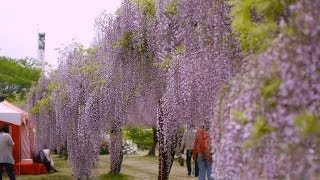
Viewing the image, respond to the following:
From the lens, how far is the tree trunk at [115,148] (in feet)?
47.2

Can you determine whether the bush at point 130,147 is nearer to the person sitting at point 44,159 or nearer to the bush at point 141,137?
the bush at point 141,137

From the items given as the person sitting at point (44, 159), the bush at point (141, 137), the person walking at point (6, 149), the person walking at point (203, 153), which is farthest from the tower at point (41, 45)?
the person walking at point (203, 153)

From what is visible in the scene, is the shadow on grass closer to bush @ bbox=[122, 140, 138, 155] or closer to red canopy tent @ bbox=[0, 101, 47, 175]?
red canopy tent @ bbox=[0, 101, 47, 175]

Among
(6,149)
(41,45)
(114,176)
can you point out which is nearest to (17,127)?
Result: (114,176)

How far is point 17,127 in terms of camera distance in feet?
61.3

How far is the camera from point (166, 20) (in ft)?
26.3

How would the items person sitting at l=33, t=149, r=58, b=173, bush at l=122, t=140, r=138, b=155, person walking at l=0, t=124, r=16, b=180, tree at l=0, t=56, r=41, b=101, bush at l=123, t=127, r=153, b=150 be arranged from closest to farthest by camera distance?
person walking at l=0, t=124, r=16, b=180
person sitting at l=33, t=149, r=58, b=173
bush at l=122, t=140, r=138, b=155
bush at l=123, t=127, r=153, b=150
tree at l=0, t=56, r=41, b=101

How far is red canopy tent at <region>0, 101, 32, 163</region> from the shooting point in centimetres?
1644

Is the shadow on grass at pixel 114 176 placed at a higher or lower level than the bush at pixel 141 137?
lower

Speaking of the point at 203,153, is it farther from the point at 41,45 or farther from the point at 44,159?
the point at 41,45

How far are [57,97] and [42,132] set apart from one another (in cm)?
511

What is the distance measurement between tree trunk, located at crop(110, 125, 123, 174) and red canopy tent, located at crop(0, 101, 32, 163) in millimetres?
2795

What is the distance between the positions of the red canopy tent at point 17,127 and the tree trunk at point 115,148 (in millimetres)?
2795

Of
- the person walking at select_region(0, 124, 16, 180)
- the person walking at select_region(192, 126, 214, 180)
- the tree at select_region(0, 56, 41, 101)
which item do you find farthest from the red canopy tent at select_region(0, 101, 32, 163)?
the tree at select_region(0, 56, 41, 101)
